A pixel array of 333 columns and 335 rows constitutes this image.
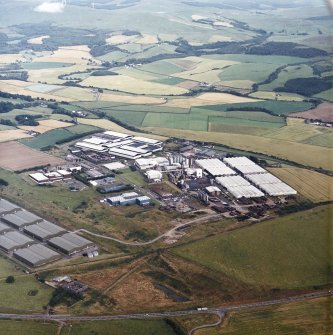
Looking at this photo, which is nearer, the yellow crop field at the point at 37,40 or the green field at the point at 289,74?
the green field at the point at 289,74

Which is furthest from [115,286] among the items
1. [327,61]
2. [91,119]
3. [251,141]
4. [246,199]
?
[327,61]

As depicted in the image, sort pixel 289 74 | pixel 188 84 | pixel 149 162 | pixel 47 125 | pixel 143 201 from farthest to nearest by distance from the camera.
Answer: pixel 289 74, pixel 188 84, pixel 47 125, pixel 149 162, pixel 143 201

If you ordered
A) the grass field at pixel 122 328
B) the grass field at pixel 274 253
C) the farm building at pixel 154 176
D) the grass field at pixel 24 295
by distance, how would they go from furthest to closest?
the farm building at pixel 154 176 → the grass field at pixel 274 253 → the grass field at pixel 24 295 → the grass field at pixel 122 328

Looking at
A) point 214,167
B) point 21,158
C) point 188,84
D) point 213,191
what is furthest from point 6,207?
point 188,84

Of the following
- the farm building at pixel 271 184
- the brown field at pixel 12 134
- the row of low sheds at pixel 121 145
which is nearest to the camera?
the farm building at pixel 271 184

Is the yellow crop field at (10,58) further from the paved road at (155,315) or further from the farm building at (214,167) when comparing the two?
the paved road at (155,315)

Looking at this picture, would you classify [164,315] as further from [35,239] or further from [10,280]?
[35,239]

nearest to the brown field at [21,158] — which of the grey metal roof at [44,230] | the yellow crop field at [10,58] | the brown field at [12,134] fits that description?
the brown field at [12,134]

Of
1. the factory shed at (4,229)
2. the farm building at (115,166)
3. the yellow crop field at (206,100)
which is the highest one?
the factory shed at (4,229)
